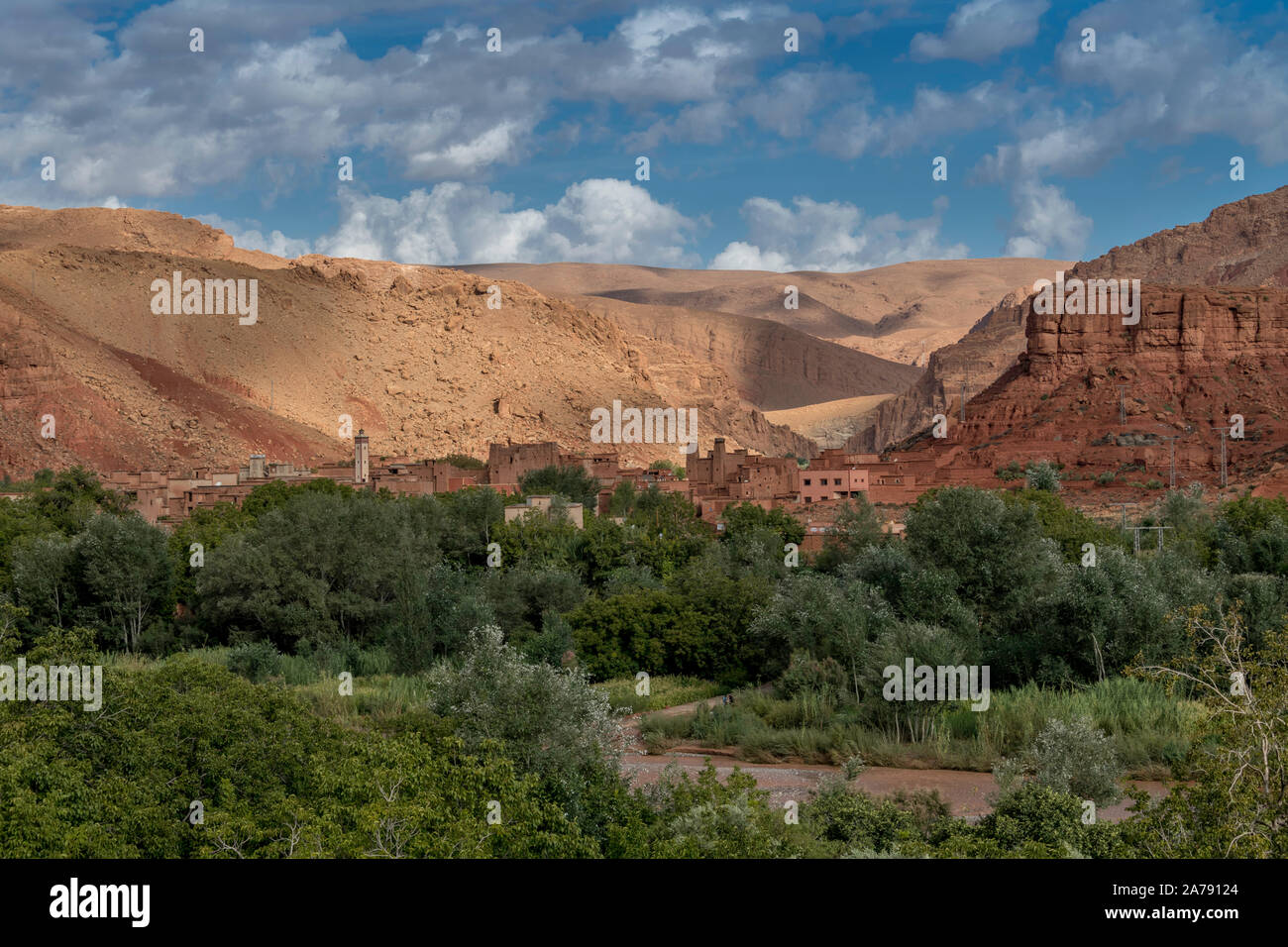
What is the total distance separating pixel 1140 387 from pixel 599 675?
52.3 metres

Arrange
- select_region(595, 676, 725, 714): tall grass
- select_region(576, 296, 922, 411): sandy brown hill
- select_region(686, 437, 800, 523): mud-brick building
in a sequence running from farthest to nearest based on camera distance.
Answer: select_region(576, 296, 922, 411): sandy brown hill
select_region(686, 437, 800, 523): mud-brick building
select_region(595, 676, 725, 714): tall grass

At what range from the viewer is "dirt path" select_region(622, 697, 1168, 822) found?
13.7 metres

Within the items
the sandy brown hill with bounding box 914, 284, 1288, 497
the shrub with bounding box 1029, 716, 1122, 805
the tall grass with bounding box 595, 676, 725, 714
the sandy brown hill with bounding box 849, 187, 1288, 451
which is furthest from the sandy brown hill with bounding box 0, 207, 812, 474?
the shrub with bounding box 1029, 716, 1122, 805

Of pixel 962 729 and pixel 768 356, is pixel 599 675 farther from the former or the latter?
pixel 768 356

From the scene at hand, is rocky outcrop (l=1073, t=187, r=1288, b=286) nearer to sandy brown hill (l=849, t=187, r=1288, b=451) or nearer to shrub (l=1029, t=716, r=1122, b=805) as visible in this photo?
sandy brown hill (l=849, t=187, r=1288, b=451)

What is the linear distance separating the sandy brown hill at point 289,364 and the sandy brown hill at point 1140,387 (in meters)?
30.3

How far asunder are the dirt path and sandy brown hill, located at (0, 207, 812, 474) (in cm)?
5034

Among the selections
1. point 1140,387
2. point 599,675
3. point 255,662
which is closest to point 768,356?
point 1140,387

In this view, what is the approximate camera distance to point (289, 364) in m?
85.7

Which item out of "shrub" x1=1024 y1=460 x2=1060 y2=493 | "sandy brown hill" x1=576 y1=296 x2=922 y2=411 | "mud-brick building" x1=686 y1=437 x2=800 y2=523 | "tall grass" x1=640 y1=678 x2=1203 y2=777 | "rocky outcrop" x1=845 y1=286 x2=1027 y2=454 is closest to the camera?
"tall grass" x1=640 y1=678 x2=1203 y2=777

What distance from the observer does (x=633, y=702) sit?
2181 centimetres

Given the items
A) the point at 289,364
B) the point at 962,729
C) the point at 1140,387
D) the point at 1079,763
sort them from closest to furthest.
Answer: the point at 1079,763 < the point at 962,729 < the point at 1140,387 < the point at 289,364
